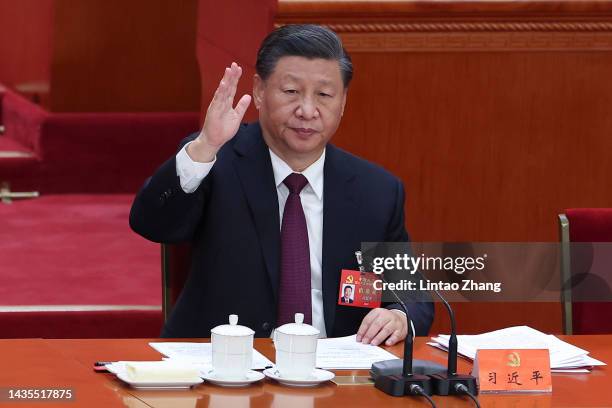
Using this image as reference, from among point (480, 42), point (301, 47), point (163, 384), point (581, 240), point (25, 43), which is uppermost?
point (25, 43)

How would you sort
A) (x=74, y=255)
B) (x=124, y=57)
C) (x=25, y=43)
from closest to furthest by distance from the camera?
(x=74, y=255) < (x=124, y=57) < (x=25, y=43)

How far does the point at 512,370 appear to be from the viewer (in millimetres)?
1766

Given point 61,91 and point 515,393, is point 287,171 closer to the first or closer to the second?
point 515,393

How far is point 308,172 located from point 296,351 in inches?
25.6

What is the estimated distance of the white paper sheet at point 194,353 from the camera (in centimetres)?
186

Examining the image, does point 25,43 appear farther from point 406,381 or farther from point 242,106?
point 406,381

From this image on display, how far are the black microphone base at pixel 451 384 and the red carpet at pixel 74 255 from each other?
1439 millimetres

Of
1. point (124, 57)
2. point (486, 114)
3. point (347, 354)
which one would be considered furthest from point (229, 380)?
point (124, 57)

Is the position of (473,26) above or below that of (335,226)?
above

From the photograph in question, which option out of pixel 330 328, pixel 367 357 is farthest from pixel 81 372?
pixel 330 328

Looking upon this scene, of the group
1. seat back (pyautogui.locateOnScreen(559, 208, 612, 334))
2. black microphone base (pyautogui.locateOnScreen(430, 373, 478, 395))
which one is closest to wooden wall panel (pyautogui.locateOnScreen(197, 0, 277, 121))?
seat back (pyautogui.locateOnScreen(559, 208, 612, 334))

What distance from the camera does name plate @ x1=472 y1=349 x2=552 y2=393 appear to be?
1.75 m

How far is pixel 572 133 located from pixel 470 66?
323 mm

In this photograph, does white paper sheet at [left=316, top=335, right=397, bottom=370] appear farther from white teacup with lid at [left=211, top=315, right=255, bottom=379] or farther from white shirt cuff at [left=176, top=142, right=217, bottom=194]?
white shirt cuff at [left=176, top=142, right=217, bottom=194]
